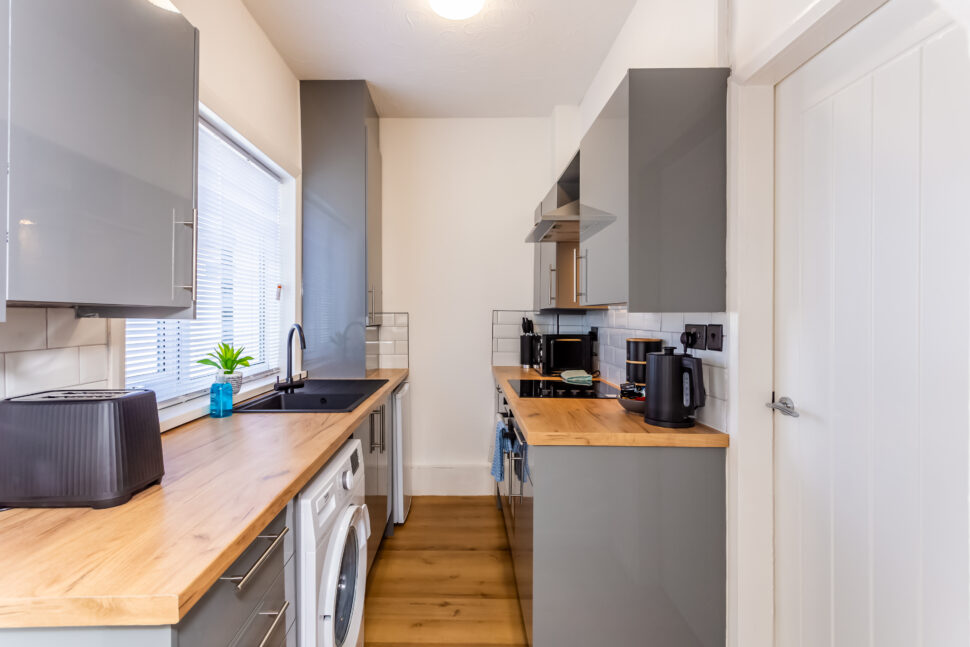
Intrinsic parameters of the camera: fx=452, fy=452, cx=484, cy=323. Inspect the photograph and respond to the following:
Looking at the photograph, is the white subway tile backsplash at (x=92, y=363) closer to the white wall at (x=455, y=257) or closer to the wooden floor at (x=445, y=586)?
the wooden floor at (x=445, y=586)

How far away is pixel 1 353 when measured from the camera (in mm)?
1021

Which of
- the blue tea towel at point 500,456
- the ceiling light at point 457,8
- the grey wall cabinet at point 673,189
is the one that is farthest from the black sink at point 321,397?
the ceiling light at point 457,8

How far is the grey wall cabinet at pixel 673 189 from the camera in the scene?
142cm

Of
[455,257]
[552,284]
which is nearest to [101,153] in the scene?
[552,284]

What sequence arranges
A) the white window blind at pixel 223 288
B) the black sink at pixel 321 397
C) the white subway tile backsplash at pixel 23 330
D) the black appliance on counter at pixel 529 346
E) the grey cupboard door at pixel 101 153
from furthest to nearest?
the black appliance on counter at pixel 529 346, the black sink at pixel 321 397, the white window blind at pixel 223 288, the white subway tile backsplash at pixel 23 330, the grey cupboard door at pixel 101 153

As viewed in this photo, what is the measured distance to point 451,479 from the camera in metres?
3.27

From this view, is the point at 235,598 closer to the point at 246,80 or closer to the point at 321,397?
the point at 321,397

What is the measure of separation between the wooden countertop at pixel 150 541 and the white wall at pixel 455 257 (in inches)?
77.4

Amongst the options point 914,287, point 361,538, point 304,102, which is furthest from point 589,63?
point 361,538

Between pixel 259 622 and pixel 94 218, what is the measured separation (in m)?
0.87

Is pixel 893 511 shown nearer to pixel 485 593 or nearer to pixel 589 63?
pixel 485 593

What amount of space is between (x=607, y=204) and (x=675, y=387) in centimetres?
68

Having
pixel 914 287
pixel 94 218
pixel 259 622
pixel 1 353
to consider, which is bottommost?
pixel 259 622

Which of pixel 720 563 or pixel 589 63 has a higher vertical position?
pixel 589 63
